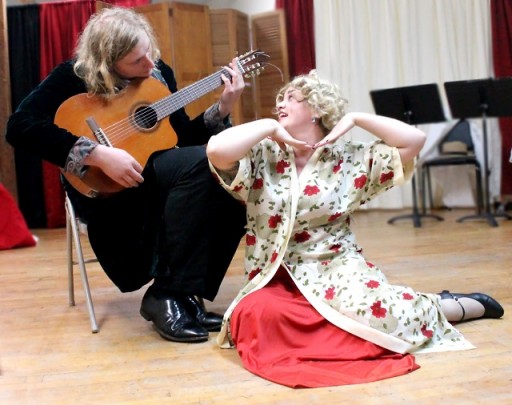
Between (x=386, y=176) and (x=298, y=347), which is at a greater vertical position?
(x=386, y=176)

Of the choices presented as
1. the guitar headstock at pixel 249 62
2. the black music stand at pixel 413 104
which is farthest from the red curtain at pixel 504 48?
the guitar headstock at pixel 249 62

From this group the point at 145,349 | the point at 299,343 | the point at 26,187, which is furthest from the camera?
the point at 26,187

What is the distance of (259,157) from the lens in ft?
6.68

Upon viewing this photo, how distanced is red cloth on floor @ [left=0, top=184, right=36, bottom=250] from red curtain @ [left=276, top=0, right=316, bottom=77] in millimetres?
2596

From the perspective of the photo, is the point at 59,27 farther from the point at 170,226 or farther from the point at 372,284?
the point at 372,284

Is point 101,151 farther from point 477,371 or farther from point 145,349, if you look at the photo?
point 477,371

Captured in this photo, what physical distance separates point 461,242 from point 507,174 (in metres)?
2.05

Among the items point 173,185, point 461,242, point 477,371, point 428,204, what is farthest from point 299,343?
point 428,204

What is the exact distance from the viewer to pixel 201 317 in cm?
220

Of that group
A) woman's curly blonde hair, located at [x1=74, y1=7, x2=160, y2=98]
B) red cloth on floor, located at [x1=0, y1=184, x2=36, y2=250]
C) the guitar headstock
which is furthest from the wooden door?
woman's curly blonde hair, located at [x1=74, y1=7, x2=160, y2=98]

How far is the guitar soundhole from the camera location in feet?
7.10

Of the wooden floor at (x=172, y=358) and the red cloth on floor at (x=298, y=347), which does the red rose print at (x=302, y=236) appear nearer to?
the red cloth on floor at (x=298, y=347)

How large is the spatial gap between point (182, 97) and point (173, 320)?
0.73 metres

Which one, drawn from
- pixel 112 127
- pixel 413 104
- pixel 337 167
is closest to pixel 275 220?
pixel 337 167
